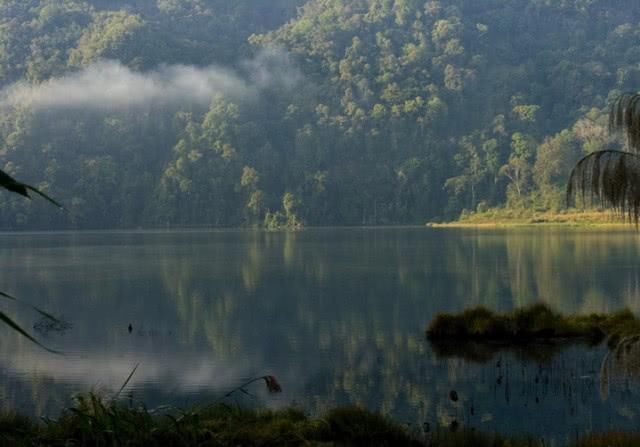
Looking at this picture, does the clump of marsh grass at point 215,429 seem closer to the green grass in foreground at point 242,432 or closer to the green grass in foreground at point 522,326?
the green grass in foreground at point 242,432

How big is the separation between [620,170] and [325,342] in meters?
15.3

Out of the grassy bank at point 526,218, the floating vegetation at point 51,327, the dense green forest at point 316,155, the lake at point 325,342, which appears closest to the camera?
the lake at point 325,342

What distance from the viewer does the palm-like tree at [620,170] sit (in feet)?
32.4

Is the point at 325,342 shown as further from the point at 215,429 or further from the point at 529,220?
the point at 529,220

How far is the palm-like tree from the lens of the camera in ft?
32.4

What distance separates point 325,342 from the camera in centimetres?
2438

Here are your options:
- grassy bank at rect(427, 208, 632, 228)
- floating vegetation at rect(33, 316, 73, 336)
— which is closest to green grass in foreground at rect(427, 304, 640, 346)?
floating vegetation at rect(33, 316, 73, 336)

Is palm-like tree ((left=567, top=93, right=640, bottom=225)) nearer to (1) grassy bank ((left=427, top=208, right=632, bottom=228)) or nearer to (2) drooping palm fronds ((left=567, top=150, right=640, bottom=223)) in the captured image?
(2) drooping palm fronds ((left=567, top=150, right=640, bottom=223))

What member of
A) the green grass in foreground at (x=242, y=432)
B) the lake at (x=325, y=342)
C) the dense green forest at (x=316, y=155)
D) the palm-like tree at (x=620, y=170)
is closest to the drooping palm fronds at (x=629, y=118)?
the palm-like tree at (x=620, y=170)

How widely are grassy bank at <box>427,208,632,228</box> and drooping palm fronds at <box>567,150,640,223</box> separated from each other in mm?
109024

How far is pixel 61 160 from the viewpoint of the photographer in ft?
565

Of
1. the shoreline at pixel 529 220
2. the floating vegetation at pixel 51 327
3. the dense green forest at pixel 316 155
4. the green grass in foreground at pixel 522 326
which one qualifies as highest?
the dense green forest at pixel 316 155

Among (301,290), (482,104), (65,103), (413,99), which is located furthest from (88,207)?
(301,290)

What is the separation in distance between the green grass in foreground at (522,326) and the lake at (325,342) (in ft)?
3.23
